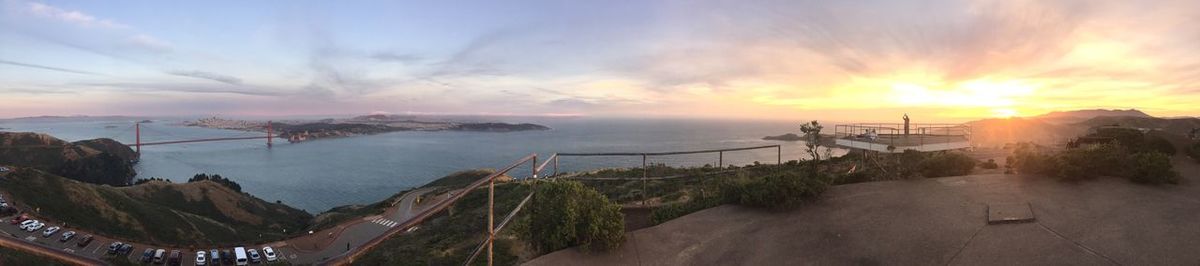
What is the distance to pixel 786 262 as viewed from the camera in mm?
5047

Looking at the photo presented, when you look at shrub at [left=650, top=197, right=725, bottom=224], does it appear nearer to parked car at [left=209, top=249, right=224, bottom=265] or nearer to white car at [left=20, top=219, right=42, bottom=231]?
parked car at [left=209, top=249, right=224, bottom=265]

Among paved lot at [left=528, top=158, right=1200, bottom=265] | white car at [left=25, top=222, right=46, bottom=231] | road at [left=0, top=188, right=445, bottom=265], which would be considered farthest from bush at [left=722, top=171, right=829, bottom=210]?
white car at [left=25, top=222, right=46, bottom=231]

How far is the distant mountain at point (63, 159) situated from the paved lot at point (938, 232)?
4368 inches

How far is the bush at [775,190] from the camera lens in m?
6.27

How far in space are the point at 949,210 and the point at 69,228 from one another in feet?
181

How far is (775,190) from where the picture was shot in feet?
20.5

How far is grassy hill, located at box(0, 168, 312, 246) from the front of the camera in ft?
132

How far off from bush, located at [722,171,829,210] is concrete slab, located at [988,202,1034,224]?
6.09 ft

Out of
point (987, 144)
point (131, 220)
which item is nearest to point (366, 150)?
point (131, 220)

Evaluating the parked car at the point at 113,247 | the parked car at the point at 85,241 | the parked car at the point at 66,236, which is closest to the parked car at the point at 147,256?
the parked car at the point at 113,247

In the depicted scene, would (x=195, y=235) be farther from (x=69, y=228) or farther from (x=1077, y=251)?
(x=1077, y=251)

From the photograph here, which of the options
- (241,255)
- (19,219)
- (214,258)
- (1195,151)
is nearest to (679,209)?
(1195,151)

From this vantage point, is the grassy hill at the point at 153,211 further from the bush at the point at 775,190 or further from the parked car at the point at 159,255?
the bush at the point at 775,190

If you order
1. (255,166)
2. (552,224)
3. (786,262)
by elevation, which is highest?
(552,224)
